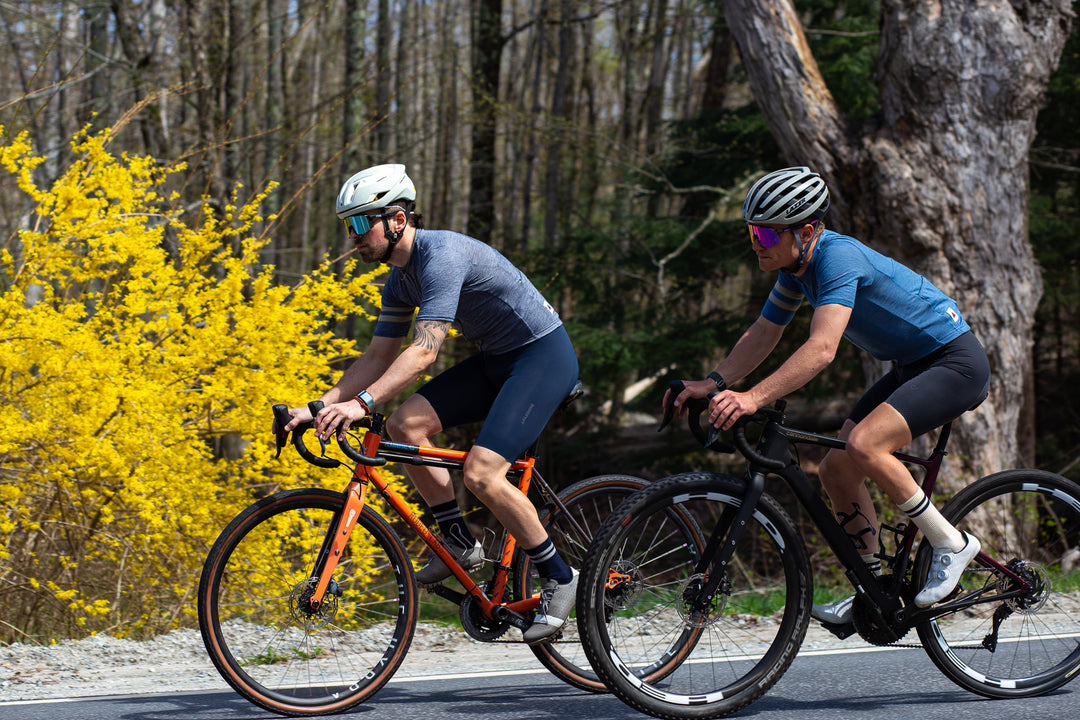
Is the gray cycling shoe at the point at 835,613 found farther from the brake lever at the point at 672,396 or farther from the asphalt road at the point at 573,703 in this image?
the brake lever at the point at 672,396

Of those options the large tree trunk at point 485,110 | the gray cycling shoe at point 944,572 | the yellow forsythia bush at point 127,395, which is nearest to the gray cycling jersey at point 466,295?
the gray cycling shoe at point 944,572

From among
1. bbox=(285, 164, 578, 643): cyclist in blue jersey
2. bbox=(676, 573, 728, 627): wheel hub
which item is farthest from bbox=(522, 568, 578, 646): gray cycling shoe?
bbox=(676, 573, 728, 627): wheel hub

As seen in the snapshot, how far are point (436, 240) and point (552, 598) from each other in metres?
1.46

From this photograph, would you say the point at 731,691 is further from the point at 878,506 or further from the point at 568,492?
the point at 878,506

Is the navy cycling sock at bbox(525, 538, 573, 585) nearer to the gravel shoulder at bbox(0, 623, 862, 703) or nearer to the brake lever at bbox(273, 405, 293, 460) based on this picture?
the gravel shoulder at bbox(0, 623, 862, 703)

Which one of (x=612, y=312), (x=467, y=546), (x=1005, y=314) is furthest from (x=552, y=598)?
(x=612, y=312)

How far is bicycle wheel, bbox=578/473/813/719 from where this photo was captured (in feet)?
12.3

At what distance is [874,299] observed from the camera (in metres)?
4.03

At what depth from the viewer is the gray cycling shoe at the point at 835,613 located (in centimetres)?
414

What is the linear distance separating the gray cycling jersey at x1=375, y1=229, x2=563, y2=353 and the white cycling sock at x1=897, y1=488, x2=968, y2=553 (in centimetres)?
155

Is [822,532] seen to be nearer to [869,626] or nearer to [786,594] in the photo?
[786,594]

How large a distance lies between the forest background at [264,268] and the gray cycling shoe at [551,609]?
240cm

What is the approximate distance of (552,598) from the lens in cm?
422

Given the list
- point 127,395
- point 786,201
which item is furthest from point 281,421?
point 127,395
